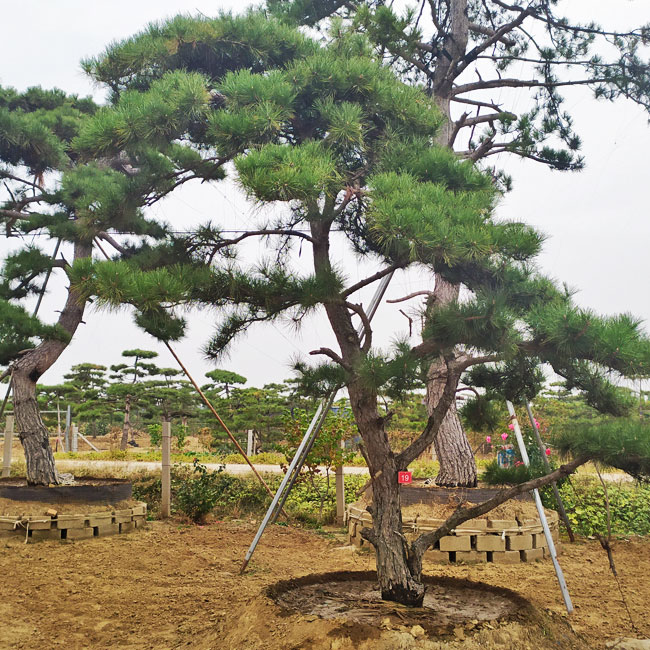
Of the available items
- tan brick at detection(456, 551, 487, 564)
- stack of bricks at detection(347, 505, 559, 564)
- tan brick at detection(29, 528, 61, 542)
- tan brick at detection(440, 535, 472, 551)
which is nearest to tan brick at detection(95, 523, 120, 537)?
tan brick at detection(29, 528, 61, 542)

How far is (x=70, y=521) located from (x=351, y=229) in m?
3.84

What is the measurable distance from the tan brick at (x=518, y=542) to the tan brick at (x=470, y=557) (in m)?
0.23

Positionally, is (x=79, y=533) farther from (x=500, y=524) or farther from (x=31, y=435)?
(x=500, y=524)

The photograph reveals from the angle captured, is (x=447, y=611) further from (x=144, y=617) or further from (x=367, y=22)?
(x=367, y=22)

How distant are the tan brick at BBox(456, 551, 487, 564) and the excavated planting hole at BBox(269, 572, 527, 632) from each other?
1.48 meters

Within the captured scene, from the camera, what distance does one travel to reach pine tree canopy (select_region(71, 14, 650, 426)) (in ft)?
8.68

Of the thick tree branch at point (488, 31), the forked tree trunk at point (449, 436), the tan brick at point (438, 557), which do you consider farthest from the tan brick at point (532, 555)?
the thick tree branch at point (488, 31)

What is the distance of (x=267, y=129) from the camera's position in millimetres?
3146

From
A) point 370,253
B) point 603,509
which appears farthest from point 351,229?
point 603,509

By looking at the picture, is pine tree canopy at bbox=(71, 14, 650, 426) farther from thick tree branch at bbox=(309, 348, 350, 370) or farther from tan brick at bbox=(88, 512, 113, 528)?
tan brick at bbox=(88, 512, 113, 528)

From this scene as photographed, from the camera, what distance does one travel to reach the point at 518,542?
5.09 m

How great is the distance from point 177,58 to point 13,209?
4.35 metres

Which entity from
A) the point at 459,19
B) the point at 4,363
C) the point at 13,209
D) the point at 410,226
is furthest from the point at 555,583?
the point at 13,209

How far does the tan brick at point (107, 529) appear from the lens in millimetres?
5727
